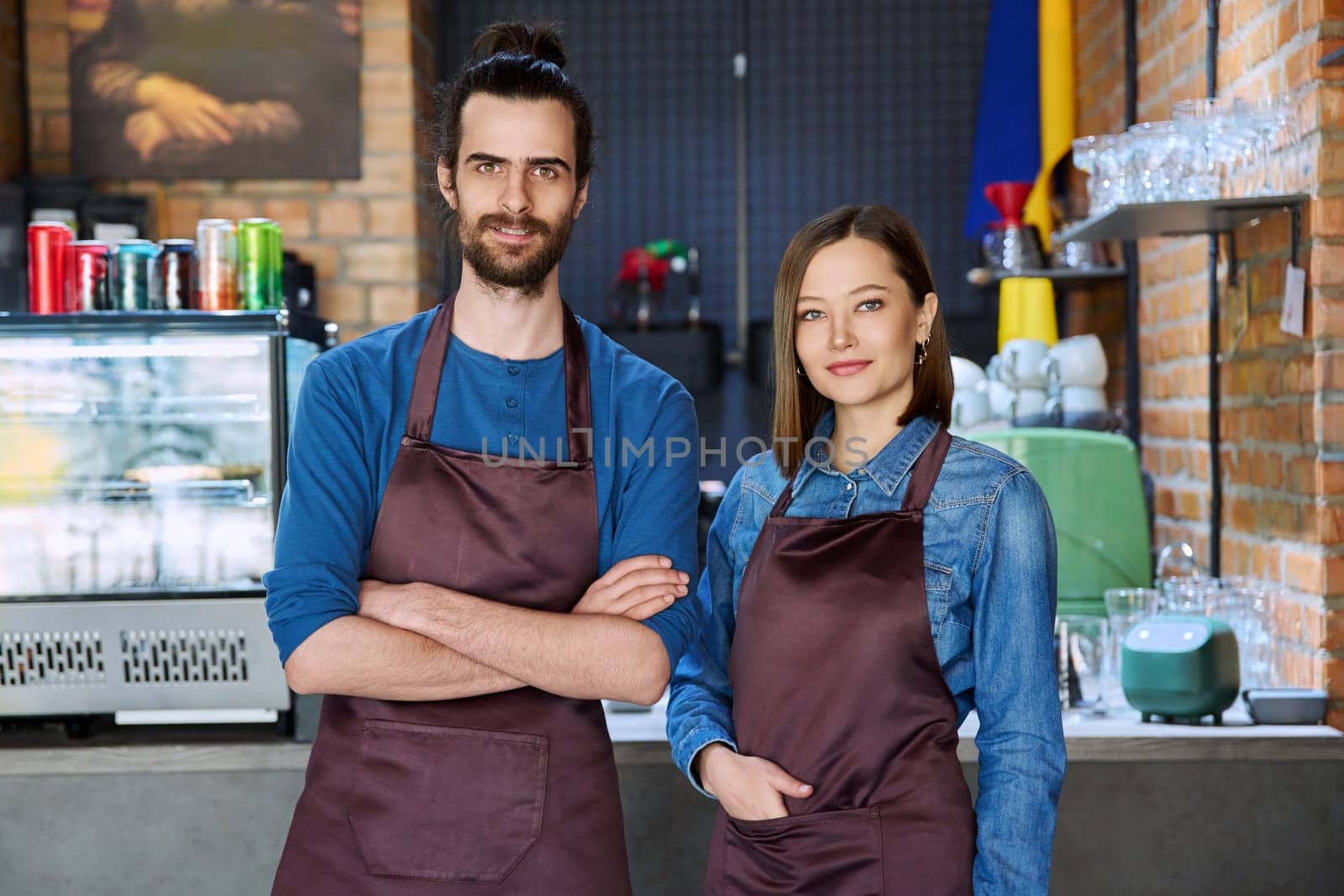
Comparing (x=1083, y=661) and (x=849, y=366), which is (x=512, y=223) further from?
(x=1083, y=661)

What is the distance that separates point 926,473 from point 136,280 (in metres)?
1.50

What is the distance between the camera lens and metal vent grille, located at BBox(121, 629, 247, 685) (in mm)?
2209

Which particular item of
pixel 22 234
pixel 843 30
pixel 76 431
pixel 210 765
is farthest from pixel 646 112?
pixel 210 765

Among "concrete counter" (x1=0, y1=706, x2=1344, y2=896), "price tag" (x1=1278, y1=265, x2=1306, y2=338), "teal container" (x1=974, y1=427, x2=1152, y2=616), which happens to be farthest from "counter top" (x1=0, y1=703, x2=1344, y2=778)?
"price tag" (x1=1278, y1=265, x2=1306, y2=338)

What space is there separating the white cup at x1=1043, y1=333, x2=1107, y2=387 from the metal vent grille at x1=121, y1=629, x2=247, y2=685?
6.55 feet

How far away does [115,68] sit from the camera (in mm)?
3670

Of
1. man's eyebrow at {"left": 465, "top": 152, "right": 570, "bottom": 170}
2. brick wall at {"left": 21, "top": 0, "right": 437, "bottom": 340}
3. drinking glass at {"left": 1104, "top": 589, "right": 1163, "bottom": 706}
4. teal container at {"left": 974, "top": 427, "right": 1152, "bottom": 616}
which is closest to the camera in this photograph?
man's eyebrow at {"left": 465, "top": 152, "right": 570, "bottom": 170}

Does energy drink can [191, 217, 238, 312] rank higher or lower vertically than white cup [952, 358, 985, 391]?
higher

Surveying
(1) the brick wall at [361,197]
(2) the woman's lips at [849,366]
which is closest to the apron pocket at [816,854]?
(2) the woman's lips at [849,366]

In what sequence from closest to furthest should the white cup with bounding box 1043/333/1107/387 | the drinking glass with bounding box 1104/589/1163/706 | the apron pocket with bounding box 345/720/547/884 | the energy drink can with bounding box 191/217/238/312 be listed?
the apron pocket with bounding box 345/720/547/884 → the energy drink can with bounding box 191/217/238/312 → the drinking glass with bounding box 1104/589/1163/706 → the white cup with bounding box 1043/333/1107/387

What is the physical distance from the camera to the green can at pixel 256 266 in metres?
2.29

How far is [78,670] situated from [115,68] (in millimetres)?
2130

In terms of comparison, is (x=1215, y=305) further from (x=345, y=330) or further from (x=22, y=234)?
(x=22, y=234)

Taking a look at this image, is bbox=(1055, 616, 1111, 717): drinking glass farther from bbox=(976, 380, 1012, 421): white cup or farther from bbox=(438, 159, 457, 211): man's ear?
bbox=(438, 159, 457, 211): man's ear
